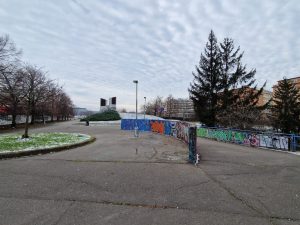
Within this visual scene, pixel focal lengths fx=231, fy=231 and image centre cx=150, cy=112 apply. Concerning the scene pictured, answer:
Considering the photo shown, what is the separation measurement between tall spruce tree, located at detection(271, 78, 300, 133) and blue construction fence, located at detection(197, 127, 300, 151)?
707 inches

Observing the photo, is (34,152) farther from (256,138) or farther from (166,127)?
(166,127)

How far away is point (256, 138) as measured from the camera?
760 inches

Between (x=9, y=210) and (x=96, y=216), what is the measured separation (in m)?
1.75

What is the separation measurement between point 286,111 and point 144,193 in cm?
3840

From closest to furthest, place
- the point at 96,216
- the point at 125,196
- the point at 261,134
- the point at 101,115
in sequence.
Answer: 1. the point at 96,216
2. the point at 125,196
3. the point at 261,134
4. the point at 101,115

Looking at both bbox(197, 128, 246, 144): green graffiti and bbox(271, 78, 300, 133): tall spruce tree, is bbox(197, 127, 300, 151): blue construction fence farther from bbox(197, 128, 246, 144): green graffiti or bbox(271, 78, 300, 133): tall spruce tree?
bbox(271, 78, 300, 133): tall spruce tree

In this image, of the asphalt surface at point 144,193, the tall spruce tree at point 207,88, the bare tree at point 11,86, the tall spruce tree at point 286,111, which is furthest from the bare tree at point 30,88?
the tall spruce tree at point 286,111

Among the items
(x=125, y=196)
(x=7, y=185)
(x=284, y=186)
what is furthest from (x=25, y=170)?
(x=284, y=186)

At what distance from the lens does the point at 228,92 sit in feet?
113

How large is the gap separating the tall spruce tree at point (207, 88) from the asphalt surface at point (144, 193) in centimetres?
2572

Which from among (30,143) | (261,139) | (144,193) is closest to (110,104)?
(261,139)

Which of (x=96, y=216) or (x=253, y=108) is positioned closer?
(x=96, y=216)

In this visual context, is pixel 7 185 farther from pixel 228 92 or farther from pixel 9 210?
pixel 228 92

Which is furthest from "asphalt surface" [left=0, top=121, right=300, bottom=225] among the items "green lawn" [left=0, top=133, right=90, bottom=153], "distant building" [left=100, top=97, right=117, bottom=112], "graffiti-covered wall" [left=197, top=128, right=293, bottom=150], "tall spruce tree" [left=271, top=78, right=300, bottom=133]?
"distant building" [left=100, top=97, right=117, bottom=112]
